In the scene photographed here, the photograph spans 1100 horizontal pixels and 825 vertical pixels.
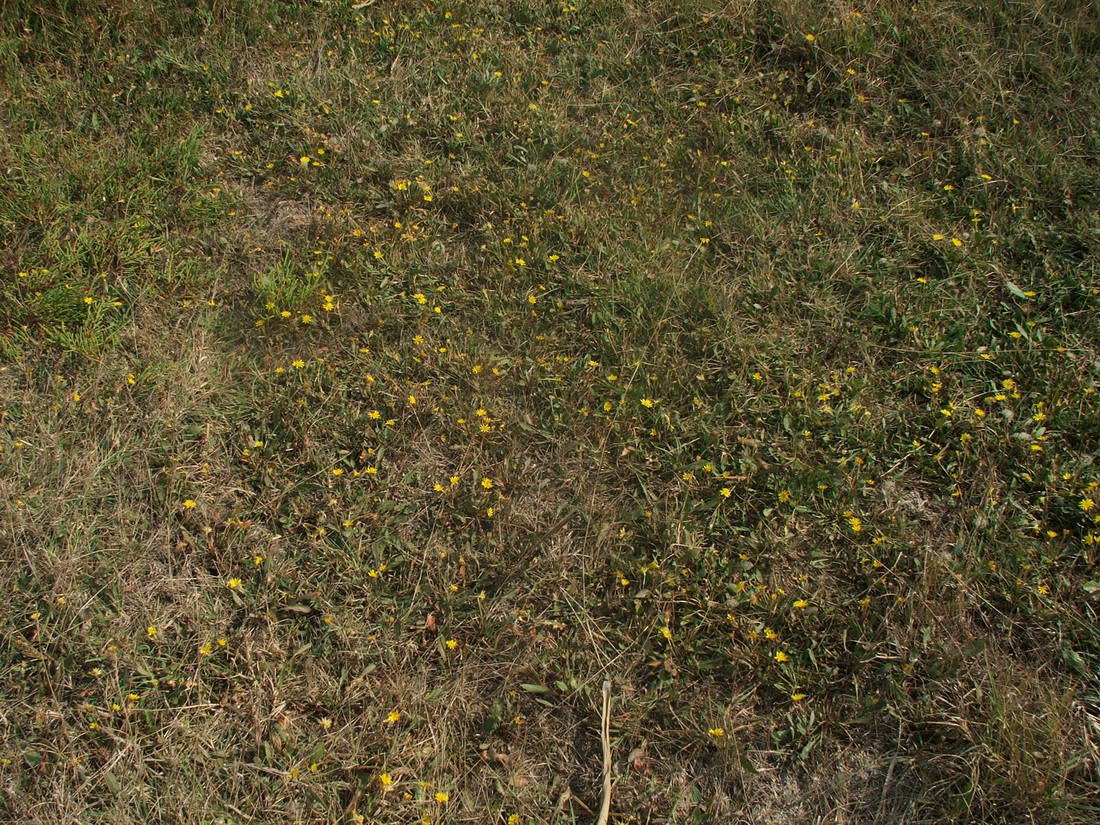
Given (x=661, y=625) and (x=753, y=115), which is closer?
(x=661, y=625)

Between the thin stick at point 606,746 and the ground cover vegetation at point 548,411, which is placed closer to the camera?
the thin stick at point 606,746

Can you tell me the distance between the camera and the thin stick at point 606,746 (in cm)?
261

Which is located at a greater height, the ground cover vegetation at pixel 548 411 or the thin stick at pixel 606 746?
the ground cover vegetation at pixel 548 411

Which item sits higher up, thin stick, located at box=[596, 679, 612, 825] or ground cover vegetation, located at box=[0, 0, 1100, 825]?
ground cover vegetation, located at box=[0, 0, 1100, 825]

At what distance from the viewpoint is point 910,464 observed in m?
3.32

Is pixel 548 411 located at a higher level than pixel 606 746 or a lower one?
higher

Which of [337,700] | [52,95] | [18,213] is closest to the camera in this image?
[337,700]

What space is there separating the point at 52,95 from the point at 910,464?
14.9ft

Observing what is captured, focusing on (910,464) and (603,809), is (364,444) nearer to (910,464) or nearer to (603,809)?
(603,809)

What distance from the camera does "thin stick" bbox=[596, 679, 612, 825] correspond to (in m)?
2.61

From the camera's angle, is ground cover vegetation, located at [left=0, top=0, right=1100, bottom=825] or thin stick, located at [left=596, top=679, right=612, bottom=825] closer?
thin stick, located at [left=596, top=679, right=612, bottom=825]

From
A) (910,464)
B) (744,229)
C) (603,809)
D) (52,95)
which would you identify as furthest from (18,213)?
(910,464)

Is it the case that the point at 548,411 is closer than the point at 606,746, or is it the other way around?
the point at 606,746

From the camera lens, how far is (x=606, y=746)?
2713 millimetres
